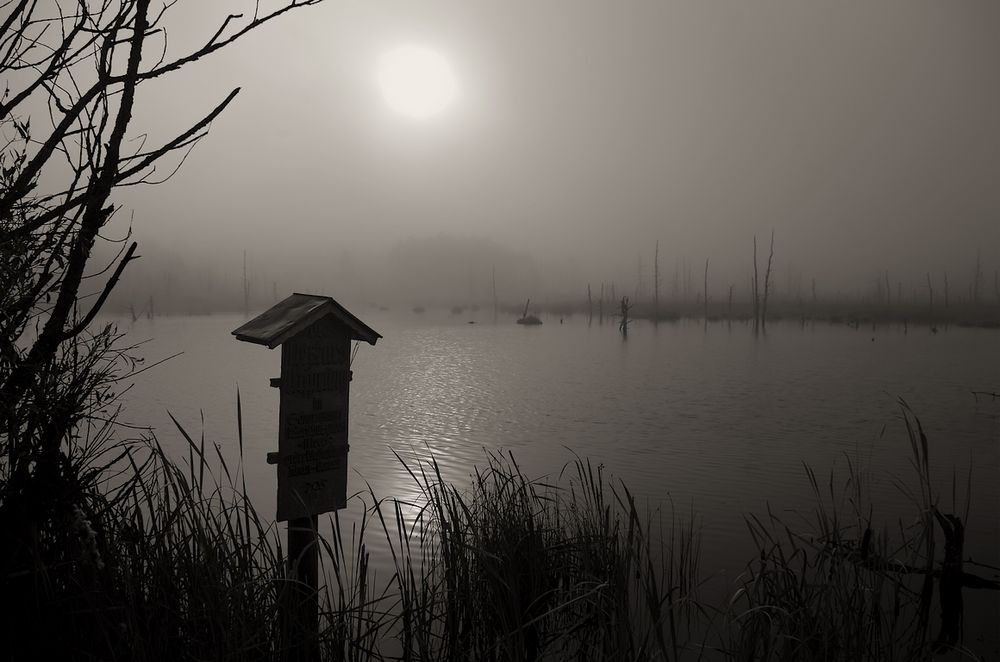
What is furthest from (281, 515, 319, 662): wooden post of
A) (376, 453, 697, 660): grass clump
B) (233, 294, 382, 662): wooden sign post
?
(376, 453, 697, 660): grass clump

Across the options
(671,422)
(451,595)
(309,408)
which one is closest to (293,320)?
(309,408)

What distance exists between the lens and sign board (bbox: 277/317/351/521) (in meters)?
3.74

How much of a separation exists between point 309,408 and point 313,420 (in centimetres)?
8

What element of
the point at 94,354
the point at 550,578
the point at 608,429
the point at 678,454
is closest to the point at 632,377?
the point at 608,429

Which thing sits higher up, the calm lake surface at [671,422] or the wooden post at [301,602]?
the wooden post at [301,602]

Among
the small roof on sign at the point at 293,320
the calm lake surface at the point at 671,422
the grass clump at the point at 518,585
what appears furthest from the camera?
the calm lake surface at the point at 671,422

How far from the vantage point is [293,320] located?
3689mm

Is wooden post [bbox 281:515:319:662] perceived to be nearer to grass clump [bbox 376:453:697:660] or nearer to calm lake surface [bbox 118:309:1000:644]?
grass clump [bbox 376:453:697:660]

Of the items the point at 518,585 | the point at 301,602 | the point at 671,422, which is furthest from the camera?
the point at 671,422

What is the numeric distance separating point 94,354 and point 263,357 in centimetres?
3313

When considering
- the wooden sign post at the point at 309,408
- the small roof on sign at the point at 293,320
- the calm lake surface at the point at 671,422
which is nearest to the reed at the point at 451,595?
the wooden sign post at the point at 309,408

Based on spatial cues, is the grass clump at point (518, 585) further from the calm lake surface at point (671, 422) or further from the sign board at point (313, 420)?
the calm lake surface at point (671, 422)

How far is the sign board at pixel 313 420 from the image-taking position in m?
3.74

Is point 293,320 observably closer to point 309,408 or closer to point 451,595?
point 309,408
